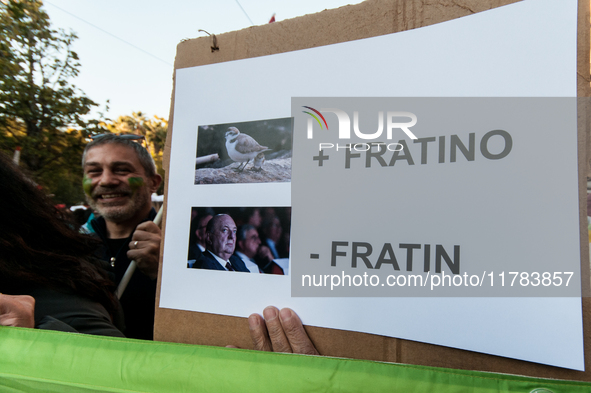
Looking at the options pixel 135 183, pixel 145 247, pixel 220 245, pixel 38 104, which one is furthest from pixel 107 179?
pixel 38 104

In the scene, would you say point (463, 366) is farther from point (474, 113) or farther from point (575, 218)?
point (474, 113)

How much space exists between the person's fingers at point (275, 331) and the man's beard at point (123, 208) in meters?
1.01

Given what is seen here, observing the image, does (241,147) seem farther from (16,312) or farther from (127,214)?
(127,214)

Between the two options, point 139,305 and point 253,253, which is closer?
point 253,253

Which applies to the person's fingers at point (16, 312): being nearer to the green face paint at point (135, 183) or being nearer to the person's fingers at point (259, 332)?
the person's fingers at point (259, 332)

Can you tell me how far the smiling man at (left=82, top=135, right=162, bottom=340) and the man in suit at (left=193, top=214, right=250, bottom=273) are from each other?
565 millimetres

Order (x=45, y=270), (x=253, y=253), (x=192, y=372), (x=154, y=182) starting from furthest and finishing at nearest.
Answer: (x=154, y=182)
(x=45, y=270)
(x=253, y=253)
(x=192, y=372)

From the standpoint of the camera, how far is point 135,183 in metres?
1.46

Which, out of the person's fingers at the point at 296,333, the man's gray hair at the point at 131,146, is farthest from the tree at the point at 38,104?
the person's fingers at the point at 296,333

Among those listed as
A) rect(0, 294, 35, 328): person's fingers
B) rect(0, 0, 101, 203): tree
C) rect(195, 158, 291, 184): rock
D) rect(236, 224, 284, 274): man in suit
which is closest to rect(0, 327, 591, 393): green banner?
rect(0, 294, 35, 328): person's fingers

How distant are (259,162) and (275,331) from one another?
296 mm

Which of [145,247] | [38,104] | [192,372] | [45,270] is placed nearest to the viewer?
[192,372]

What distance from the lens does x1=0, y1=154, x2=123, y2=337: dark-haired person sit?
813 mm

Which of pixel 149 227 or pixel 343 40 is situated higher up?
pixel 343 40
